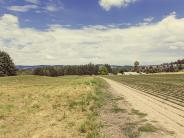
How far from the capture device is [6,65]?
130125mm

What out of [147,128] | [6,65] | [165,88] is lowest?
[165,88]

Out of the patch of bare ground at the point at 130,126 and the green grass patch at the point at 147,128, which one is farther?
the green grass patch at the point at 147,128

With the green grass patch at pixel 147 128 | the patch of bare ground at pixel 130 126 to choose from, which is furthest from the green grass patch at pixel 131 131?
the green grass patch at pixel 147 128

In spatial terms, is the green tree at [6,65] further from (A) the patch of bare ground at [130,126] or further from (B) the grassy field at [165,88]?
(A) the patch of bare ground at [130,126]

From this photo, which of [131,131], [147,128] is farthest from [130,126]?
[131,131]

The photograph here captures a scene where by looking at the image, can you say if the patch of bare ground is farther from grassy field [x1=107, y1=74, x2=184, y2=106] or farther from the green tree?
the green tree

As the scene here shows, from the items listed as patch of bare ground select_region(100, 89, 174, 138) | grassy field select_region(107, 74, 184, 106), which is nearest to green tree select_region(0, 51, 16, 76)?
grassy field select_region(107, 74, 184, 106)

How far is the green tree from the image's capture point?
12800cm

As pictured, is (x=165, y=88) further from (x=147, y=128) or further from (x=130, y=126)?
(x=147, y=128)

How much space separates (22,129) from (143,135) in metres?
5.94

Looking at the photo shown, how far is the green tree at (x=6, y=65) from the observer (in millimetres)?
128000

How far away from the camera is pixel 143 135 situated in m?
13.9

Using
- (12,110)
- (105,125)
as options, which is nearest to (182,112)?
(105,125)

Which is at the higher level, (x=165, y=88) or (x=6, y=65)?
(x=6, y=65)
